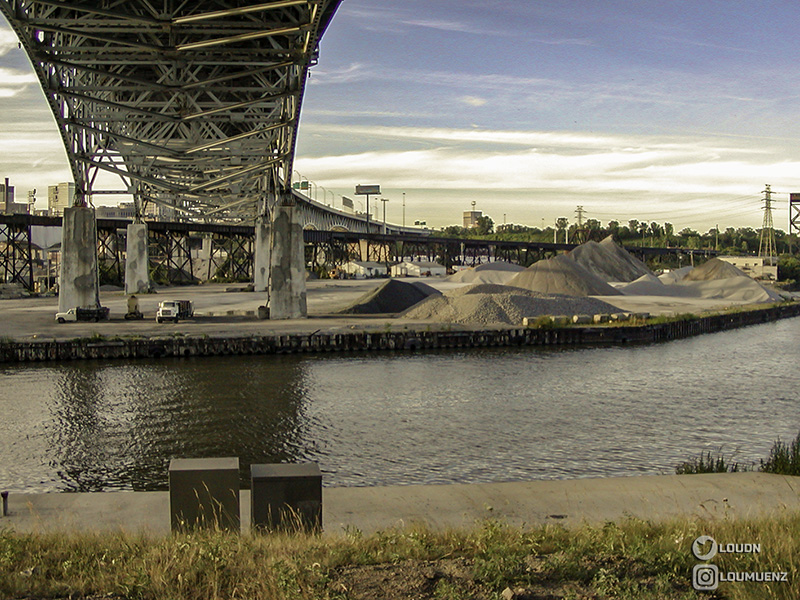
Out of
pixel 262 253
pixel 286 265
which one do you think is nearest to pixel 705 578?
pixel 286 265

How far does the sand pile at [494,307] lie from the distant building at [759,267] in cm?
8575

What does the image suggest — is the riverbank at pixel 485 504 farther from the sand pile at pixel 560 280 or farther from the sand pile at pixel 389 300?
the sand pile at pixel 560 280

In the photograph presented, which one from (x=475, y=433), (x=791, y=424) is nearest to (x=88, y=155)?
Result: (x=475, y=433)

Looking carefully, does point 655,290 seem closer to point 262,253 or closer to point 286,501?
point 262,253

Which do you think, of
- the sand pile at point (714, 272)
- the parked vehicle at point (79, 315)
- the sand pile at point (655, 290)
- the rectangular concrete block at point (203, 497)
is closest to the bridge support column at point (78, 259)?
the parked vehicle at point (79, 315)

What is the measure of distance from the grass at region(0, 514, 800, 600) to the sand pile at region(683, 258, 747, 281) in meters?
83.2

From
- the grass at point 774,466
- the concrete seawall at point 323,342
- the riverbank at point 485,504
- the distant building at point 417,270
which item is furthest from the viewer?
the distant building at point 417,270

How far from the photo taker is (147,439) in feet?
71.3

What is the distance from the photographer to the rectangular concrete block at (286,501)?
389 inches

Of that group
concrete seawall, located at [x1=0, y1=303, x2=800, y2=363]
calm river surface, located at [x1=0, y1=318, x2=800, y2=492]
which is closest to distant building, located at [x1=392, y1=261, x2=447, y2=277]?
concrete seawall, located at [x1=0, y1=303, x2=800, y2=363]

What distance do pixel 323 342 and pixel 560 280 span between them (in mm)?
34198

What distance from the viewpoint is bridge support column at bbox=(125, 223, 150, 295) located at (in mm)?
81125

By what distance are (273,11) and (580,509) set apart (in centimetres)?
2902

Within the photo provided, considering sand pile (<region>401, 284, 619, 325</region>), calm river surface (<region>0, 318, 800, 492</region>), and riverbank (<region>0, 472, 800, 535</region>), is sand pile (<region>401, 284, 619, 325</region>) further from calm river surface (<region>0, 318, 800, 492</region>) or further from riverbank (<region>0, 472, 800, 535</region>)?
riverbank (<region>0, 472, 800, 535</region>)
